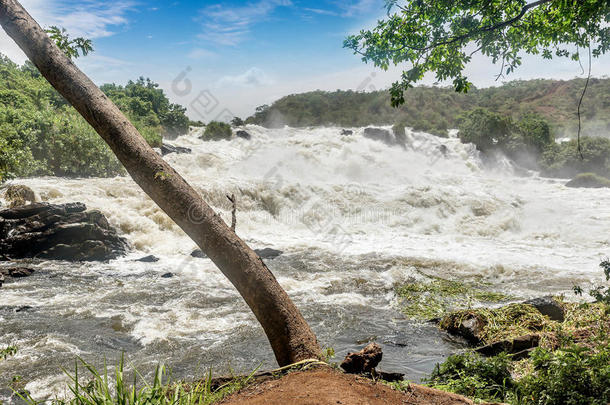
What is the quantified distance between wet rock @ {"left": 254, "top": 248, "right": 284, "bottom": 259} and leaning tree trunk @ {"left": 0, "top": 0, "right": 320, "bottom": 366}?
8.59m

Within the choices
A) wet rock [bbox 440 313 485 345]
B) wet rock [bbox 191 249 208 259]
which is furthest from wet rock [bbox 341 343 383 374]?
wet rock [bbox 191 249 208 259]

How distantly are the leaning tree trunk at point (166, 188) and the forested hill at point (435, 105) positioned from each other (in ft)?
133

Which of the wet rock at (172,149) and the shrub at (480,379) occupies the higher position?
the wet rock at (172,149)

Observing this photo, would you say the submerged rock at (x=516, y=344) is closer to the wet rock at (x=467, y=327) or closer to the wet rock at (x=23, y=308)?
the wet rock at (x=467, y=327)

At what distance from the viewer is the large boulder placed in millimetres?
10305

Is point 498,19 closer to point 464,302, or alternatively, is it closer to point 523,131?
point 464,302

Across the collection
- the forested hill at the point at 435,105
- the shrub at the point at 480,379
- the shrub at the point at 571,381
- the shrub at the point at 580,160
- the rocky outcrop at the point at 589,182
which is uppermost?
the forested hill at the point at 435,105

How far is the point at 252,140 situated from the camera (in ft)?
92.1

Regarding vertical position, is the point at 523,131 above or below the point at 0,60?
below

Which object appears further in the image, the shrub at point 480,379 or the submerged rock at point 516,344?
the submerged rock at point 516,344

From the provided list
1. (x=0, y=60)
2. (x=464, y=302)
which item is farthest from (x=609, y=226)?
(x=0, y=60)

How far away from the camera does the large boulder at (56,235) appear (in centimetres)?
1030

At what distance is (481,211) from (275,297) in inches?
626

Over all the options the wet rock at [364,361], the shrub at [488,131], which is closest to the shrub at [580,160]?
the shrub at [488,131]
